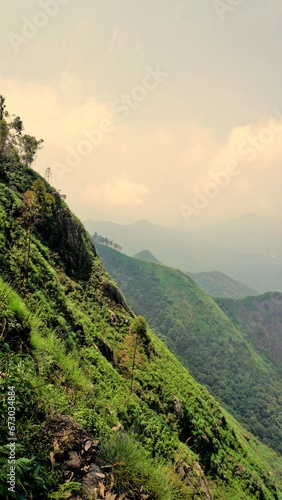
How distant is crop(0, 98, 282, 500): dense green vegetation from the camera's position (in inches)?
193

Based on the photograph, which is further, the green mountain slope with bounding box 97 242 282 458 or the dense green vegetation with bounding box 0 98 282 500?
the green mountain slope with bounding box 97 242 282 458

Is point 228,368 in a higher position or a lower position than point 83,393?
lower

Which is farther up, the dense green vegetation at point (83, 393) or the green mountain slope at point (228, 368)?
the dense green vegetation at point (83, 393)

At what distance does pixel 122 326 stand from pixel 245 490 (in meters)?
24.6

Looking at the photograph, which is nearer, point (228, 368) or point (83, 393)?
point (83, 393)

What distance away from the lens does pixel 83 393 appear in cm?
1031

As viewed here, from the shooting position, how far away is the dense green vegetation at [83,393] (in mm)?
4910

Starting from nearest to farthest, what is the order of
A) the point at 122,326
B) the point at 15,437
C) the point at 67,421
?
1. the point at 15,437
2. the point at 67,421
3. the point at 122,326

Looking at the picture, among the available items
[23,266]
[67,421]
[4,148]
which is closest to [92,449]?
[67,421]

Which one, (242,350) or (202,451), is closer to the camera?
(202,451)

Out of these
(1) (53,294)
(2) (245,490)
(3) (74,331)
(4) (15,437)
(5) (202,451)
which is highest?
(4) (15,437)

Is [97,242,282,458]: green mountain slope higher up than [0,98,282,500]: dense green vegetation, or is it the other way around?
[0,98,282,500]: dense green vegetation

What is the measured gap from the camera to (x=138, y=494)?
16.4 ft

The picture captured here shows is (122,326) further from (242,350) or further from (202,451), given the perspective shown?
(242,350)
